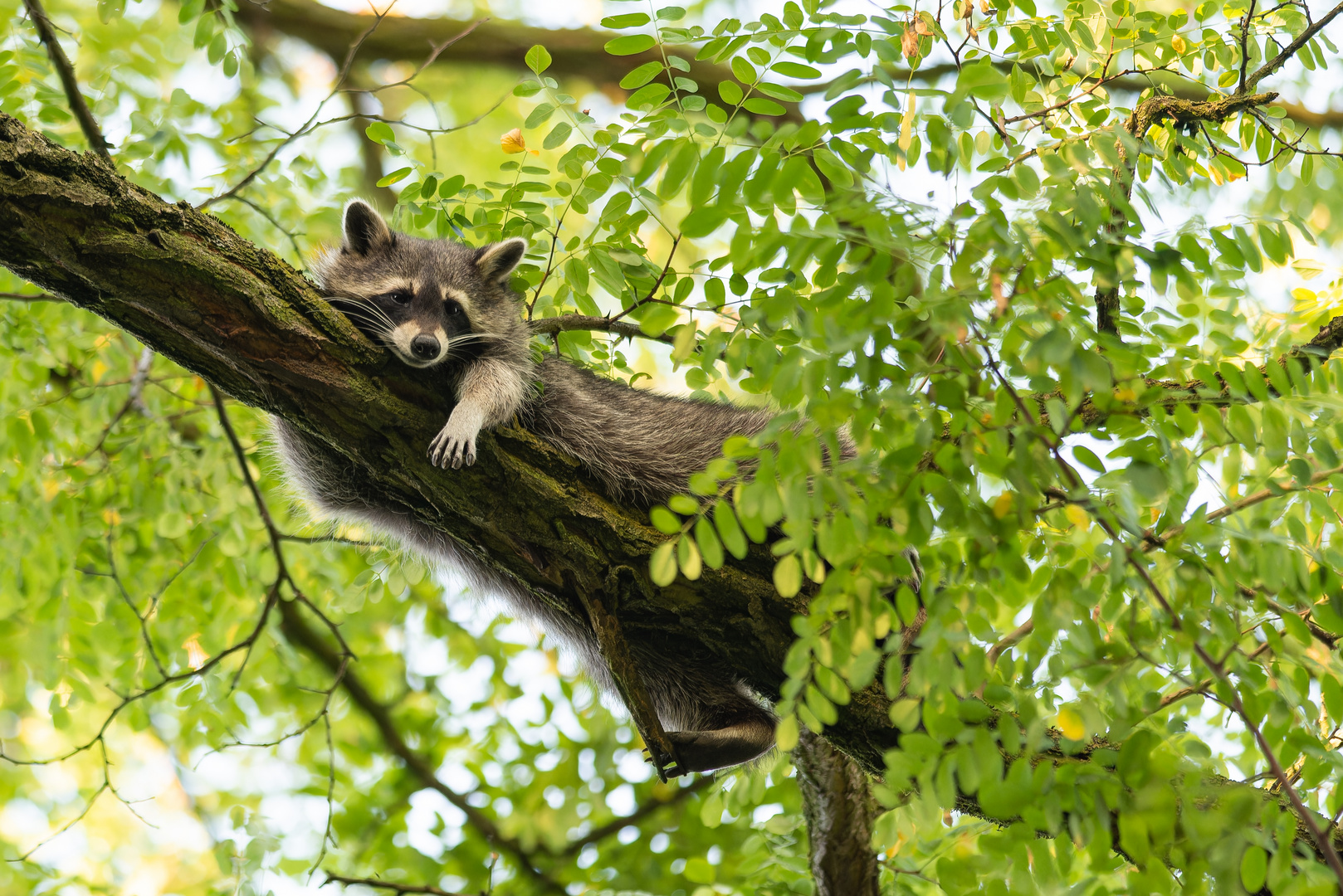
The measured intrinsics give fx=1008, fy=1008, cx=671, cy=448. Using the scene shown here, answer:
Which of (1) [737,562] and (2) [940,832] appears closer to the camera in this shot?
(1) [737,562]

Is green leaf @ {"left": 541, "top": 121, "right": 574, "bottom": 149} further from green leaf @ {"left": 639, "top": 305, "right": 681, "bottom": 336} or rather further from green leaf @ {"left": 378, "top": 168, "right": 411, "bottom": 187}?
green leaf @ {"left": 639, "top": 305, "right": 681, "bottom": 336}

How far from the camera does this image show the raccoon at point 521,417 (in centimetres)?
361

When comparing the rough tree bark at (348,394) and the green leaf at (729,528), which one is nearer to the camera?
the green leaf at (729,528)

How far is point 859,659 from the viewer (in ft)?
6.20

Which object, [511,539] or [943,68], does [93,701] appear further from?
[943,68]

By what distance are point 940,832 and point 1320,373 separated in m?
2.10

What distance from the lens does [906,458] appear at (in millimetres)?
1856

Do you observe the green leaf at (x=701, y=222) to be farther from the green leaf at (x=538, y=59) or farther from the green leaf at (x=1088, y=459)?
the green leaf at (x=538, y=59)

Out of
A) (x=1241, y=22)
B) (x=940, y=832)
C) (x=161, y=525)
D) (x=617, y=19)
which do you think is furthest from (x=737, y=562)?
(x=161, y=525)

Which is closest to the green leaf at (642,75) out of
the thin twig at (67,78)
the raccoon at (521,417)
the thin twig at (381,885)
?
the raccoon at (521,417)

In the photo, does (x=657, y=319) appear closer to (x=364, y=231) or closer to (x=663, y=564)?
(x=663, y=564)

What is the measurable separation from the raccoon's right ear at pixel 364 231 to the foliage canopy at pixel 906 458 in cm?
57

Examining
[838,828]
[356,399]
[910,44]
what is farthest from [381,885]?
[910,44]

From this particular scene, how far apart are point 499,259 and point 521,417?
83 centimetres
